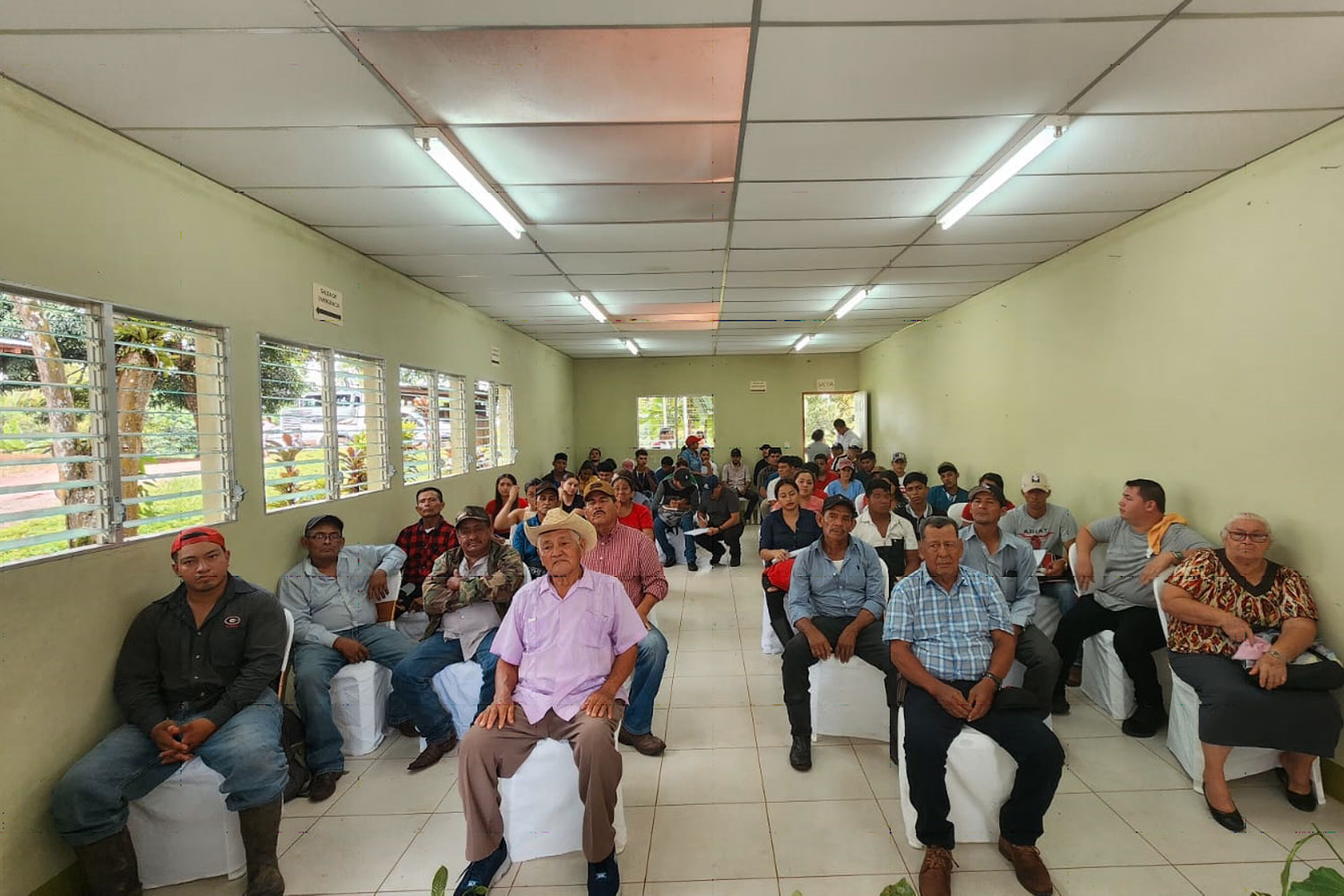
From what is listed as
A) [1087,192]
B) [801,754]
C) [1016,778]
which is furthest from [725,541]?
[1016,778]

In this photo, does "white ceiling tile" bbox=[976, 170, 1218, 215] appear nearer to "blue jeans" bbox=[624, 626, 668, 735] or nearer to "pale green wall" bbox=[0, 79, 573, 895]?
"blue jeans" bbox=[624, 626, 668, 735]

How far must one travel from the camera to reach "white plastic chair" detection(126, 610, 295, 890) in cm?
244

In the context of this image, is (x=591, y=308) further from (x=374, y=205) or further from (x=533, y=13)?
(x=533, y=13)

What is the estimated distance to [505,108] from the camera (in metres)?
2.69

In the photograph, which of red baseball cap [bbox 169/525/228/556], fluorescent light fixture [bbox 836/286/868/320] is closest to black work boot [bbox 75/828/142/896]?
red baseball cap [bbox 169/525/228/556]

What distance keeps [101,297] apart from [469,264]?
2.77 m

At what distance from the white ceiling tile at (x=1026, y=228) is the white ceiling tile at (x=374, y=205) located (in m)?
3.11

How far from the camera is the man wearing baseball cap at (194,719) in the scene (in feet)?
7.67

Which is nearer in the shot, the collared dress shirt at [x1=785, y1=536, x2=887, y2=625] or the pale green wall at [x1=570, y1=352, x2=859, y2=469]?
the collared dress shirt at [x1=785, y1=536, x2=887, y2=625]

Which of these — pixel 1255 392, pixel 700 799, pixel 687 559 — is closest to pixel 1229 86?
pixel 1255 392

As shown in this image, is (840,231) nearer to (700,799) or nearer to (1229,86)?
(1229,86)

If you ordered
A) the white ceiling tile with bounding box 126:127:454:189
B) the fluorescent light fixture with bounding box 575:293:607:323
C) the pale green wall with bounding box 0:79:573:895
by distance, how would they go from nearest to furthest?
the pale green wall with bounding box 0:79:573:895, the white ceiling tile with bounding box 126:127:454:189, the fluorescent light fixture with bounding box 575:293:607:323

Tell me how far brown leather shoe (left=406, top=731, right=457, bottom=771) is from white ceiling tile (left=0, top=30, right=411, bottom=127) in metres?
2.95

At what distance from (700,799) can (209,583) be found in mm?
2269
